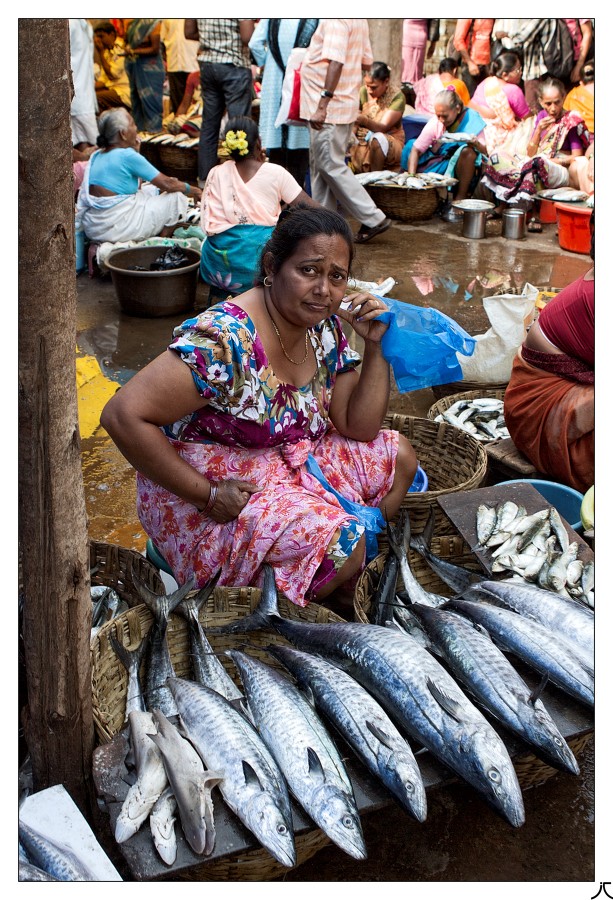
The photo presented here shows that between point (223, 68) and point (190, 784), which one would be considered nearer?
point (190, 784)

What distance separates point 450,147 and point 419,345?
7.79 m

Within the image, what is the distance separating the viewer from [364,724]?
232cm

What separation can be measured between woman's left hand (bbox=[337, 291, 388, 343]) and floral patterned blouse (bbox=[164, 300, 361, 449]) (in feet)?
0.38

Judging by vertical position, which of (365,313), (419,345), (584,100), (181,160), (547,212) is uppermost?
(584,100)

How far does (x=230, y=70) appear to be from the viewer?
927 centimetres

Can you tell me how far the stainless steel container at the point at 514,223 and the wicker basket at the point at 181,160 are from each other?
14.2ft

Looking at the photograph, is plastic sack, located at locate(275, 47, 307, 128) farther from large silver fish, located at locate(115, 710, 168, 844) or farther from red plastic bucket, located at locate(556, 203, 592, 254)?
large silver fish, located at locate(115, 710, 168, 844)

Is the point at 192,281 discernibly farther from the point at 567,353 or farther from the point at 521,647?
the point at 521,647

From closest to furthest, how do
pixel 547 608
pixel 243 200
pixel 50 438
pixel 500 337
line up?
pixel 50 438 < pixel 547 608 < pixel 500 337 < pixel 243 200

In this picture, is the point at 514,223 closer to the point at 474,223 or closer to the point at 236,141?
the point at 474,223

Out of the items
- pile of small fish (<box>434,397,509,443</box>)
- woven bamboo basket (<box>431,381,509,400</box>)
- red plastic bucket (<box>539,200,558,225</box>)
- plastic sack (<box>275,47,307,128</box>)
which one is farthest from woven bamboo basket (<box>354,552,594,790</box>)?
red plastic bucket (<box>539,200,558,225</box>)

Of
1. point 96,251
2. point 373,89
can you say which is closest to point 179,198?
point 96,251

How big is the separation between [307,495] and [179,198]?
5.65 m

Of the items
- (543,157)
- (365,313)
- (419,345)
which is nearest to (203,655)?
(365,313)
